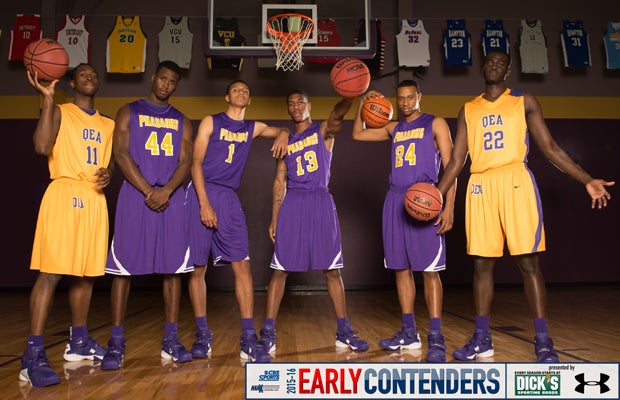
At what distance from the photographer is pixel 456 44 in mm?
8508

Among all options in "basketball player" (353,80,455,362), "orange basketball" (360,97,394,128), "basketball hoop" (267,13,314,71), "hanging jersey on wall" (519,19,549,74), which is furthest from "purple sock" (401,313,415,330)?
"hanging jersey on wall" (519,19,549,74)

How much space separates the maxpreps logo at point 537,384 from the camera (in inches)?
76.5

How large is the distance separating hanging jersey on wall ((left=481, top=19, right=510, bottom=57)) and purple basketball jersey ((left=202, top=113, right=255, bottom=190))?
6076 millimetres

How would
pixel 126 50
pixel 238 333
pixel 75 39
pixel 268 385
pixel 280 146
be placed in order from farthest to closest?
pixel 126 50, pixel 75 39, pixel 238 333, pixel 280 146, pixel 268 385

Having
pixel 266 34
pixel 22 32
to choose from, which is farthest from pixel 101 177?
pixel 22 32

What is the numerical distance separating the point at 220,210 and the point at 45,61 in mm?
1385

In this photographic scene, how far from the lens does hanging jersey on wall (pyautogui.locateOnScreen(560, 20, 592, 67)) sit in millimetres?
8461

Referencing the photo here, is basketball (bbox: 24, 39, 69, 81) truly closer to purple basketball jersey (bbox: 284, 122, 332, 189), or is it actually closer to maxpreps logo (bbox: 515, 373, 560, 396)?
purple basketball jersey (bbox: 284, 122, 332, 189)

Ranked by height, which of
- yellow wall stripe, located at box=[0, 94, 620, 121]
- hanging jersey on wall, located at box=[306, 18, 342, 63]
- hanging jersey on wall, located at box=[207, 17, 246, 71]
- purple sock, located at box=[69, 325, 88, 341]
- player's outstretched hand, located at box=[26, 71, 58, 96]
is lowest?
purple sock, located at box=[69, 325, 88, 341]

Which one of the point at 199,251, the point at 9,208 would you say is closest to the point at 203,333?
the point at 199,251

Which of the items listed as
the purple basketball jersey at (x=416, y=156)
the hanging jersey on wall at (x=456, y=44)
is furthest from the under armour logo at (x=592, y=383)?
the hanging jersey on wall at (x=456, y=44)

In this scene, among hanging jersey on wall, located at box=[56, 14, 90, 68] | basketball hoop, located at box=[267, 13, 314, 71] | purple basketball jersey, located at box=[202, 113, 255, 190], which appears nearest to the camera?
purple basketball jersey, located at box=[202, 113, 255, 190]

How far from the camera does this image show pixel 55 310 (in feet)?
19.7

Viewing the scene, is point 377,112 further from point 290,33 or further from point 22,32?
point 22,32
